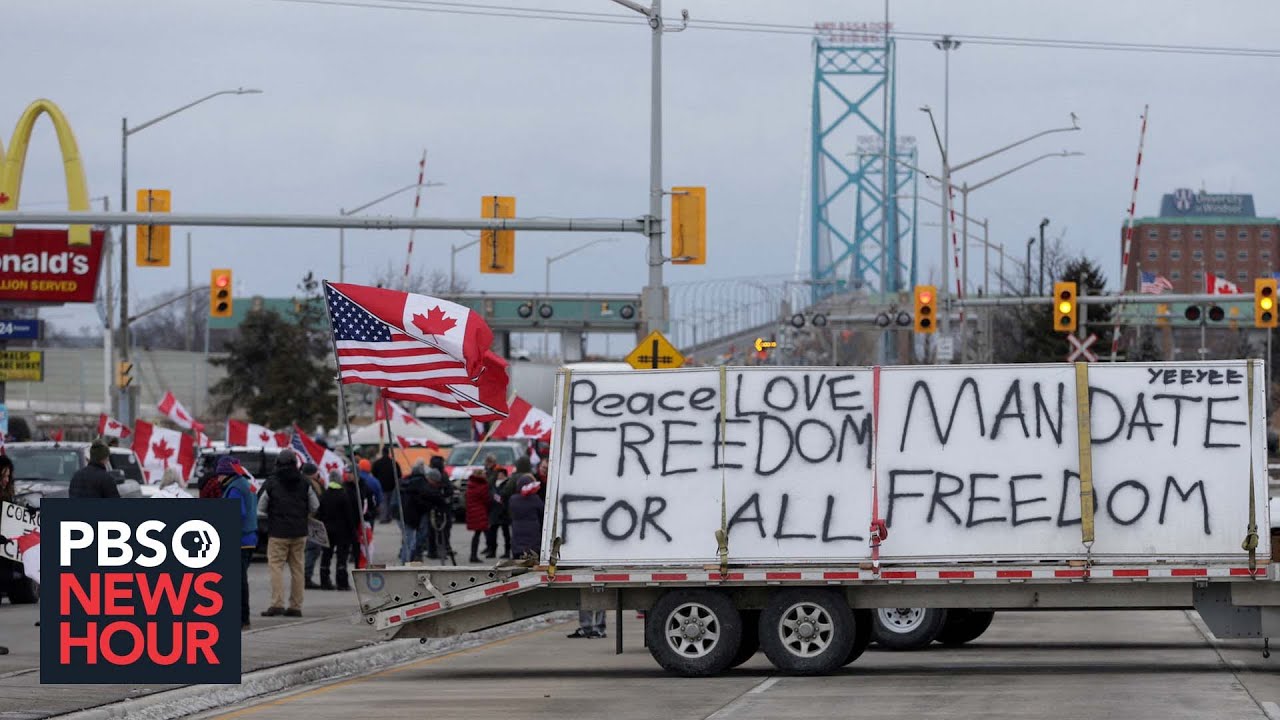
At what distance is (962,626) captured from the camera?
19016mm

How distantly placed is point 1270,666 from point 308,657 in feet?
26.8

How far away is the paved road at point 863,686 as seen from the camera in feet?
44.2

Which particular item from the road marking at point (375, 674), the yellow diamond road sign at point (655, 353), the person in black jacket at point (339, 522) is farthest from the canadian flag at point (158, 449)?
the road marking at point (375, 674)

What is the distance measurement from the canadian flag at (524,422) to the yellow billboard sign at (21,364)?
623 inches

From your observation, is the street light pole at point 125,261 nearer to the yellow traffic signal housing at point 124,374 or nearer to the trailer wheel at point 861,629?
the yellow traffic signal housing at point 124,374

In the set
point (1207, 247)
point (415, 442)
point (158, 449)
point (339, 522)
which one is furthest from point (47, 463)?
point (1207, 247)

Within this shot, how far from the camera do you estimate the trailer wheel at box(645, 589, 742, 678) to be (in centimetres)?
1609

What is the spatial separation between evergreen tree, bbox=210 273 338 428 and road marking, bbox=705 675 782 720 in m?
51.1

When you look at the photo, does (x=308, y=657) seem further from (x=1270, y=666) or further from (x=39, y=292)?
(x=39, y=292)

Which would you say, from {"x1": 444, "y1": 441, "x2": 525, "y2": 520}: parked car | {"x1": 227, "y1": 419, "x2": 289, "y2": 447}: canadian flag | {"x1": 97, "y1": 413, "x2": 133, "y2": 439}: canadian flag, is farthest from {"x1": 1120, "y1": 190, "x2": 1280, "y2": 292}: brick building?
{"x1": 97, "y1": 413, "x2": 133, "y2": 439}: canadian flag

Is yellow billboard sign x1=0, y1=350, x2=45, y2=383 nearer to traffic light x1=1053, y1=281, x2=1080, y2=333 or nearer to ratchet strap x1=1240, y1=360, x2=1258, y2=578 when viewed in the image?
traffic light x1=1053, y1=281, x2=1080, y2=333

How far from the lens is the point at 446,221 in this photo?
29016 mm

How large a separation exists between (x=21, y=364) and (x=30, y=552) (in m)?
33.2

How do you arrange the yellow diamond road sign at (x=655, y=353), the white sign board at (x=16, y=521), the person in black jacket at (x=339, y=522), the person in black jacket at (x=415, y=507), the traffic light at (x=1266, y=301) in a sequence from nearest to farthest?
the white sign board at (x=16, y=521) < the person in black jacket at (x=339, y=522) < the yellow diamond road sign at (x=655, y=353) < the person in black jacket at (x=415, y=507) < the traffic light at (x=1266, y=301)
